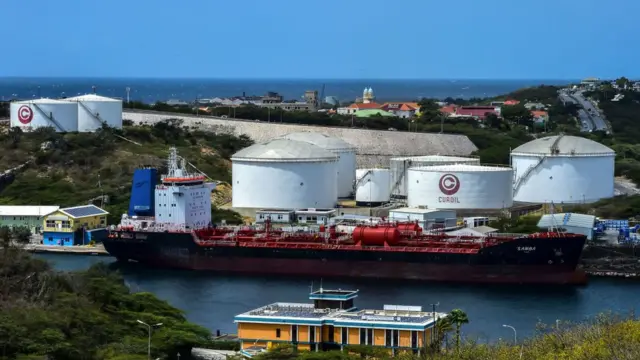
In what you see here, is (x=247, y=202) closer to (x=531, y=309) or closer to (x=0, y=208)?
(x=0, y=208)

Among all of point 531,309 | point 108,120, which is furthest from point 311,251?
point 108,120

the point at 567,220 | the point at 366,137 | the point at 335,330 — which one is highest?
the point at 366,137

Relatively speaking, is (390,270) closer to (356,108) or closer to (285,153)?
(285,153)

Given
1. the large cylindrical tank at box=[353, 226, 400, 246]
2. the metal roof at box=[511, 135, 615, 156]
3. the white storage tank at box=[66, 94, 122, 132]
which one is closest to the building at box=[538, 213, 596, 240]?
the large cylindrical tank at box=[353, 226, 400, 246]

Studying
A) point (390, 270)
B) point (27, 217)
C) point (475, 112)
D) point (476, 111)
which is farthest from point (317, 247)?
point (476, 111)

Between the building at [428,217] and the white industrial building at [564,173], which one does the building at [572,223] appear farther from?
the white industrial building at [564,173]

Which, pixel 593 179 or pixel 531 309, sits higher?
pixel 593 179

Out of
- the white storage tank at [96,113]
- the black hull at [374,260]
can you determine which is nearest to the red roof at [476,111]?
the white storage tank at [96,113]
